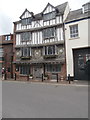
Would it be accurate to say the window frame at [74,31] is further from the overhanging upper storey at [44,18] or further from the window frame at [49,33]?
the window frame at [49,33]

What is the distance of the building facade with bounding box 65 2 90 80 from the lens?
15555 mm

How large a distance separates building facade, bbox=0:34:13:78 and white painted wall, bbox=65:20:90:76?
35.0 feet

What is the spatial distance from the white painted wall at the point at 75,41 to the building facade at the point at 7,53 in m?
10.7

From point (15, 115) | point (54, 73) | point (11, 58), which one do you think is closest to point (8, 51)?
point (11, 58)

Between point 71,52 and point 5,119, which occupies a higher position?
point 71,52

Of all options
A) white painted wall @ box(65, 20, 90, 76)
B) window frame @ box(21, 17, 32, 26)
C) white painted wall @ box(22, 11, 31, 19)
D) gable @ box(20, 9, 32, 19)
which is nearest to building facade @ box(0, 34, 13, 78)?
window frame @ box(21, 17, 32, 26)

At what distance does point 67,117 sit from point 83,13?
1555 centimetres

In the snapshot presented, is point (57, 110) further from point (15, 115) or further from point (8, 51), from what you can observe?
point (8, 51)

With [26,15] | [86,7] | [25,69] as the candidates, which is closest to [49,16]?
[26,15]

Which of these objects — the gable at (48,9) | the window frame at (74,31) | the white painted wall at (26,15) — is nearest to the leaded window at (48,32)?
the window frame at (74,31)

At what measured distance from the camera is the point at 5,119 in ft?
14.4

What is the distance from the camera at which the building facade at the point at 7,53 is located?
883 inches

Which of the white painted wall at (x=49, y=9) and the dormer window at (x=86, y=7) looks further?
the white painted wall at (x=49, y=9)

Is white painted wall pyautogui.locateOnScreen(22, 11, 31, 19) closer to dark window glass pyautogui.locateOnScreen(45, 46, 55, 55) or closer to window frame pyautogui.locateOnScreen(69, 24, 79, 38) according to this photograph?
dark window glass pyautogui.locateOnScreen(45, 46, 55, 55)
